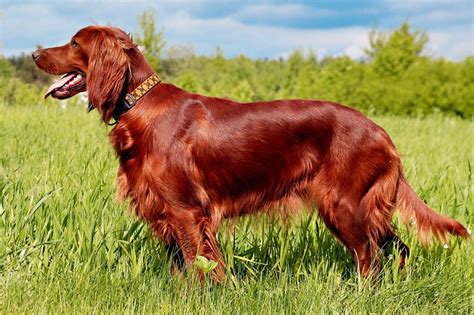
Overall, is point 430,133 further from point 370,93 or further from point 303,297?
point 370,93

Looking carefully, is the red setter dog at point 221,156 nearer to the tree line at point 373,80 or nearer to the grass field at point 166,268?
the grass field at point 166,268

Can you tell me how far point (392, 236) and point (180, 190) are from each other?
4.34ft

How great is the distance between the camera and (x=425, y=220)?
3121 millimetres

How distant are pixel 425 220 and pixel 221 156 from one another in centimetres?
120

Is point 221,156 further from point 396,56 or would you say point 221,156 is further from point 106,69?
point 396,56

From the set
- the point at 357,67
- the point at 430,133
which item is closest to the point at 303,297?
the point at 430,133

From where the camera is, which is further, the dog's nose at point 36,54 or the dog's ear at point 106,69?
the dog's nose at point 36,54

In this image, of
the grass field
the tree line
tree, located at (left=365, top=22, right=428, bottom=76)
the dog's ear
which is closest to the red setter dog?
the dog's ear

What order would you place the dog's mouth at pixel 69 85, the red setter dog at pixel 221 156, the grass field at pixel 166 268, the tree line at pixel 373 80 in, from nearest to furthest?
1. the grass field at pixel 166 268
2. the red setter dog at pixel 221 156
3. the dog's mouth at pixel 69 85
4. the tree line at pixel 373 80

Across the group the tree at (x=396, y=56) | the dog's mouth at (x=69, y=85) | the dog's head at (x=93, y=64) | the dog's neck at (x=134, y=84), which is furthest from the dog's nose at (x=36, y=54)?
the tree at (x=396, y=56)

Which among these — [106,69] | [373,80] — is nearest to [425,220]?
[106,69]

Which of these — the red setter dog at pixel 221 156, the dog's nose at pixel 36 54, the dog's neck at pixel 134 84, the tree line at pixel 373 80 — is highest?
the dog's nose at pixel 36 54

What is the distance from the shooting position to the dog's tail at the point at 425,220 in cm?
312

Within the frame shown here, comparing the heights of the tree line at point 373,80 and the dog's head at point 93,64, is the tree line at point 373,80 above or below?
below
